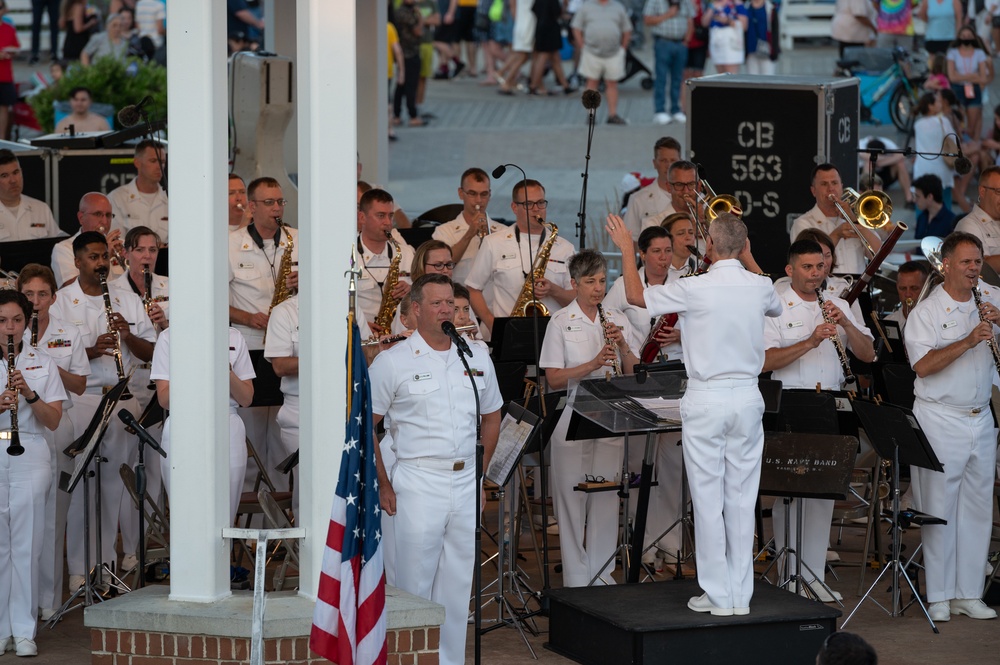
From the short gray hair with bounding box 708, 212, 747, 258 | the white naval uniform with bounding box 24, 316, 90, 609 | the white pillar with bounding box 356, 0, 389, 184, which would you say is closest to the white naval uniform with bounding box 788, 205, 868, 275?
the short gray hair with bounding box 708, 212, 747, 258

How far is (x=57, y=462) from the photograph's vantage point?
9.64 meters

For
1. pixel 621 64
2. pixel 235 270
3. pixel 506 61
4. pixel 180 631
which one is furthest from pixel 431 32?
pixel 180 631

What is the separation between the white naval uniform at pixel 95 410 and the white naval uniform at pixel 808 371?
386cm

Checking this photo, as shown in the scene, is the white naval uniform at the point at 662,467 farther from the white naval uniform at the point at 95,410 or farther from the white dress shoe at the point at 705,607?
the white naval uniform at the point at 95,410

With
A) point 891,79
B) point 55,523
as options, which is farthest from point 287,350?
point 891,79

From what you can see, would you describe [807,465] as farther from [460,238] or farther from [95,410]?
[95,410]

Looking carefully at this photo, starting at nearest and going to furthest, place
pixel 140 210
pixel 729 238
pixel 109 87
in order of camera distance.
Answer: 1. pixel 729 238
2. pixel 140 210
3. pixel 109 87

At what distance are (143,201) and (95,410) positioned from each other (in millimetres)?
3196

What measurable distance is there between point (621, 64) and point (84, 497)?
51.3ft

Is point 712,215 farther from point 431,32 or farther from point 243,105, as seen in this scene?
point 431,32

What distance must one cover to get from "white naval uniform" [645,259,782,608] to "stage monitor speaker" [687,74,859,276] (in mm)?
5814

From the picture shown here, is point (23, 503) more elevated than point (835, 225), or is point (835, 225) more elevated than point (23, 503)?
point (835, 225)

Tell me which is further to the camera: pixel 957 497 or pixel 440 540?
pixel 957 497

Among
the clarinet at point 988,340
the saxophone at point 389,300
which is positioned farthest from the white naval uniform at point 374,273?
the clarinet at point 988,340
